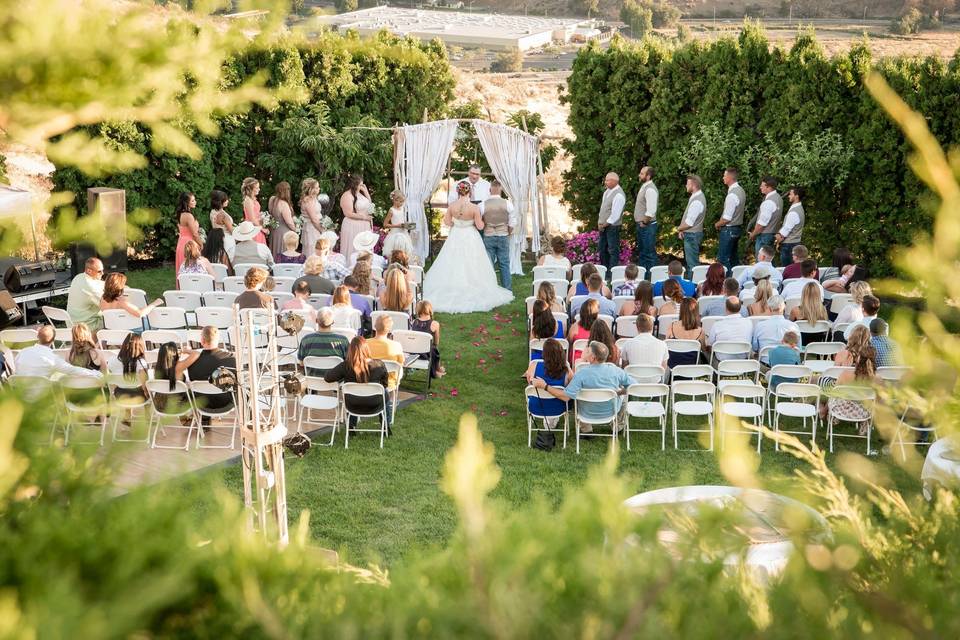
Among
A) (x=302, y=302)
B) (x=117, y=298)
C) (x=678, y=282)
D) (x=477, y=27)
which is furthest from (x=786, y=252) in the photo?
(x=477, y=27)

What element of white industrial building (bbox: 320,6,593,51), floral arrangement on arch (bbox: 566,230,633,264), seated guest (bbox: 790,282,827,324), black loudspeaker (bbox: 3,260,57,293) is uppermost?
white industrial building (bbox: 320,6,593,51)

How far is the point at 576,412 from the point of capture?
8.90m

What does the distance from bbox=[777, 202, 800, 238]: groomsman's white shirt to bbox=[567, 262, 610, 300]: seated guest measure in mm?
3598

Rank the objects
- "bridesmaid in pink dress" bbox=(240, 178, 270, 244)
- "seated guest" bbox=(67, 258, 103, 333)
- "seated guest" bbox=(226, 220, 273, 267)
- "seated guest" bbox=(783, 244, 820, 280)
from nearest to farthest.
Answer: "seated guest" bbox=(67, 258, 103, 333) < "seated guest" bbox=(783, 244, 820, 280) < "seated guest" bbox=(226, 220, 273, 267) < "bridesmaid in pink dress" bbox=(240, 178, 270, 244)

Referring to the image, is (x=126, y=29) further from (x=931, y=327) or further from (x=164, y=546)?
(x=931, y=327)

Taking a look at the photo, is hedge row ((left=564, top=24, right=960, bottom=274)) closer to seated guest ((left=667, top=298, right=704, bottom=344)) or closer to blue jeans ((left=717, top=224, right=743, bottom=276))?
blue jeans ((left=717, top=224, right=743, bottom=276))

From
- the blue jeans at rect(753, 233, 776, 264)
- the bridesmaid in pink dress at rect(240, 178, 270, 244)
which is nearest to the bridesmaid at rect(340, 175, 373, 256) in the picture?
the bridesmaid in pink dress at rect(240, 178, 270, 244)

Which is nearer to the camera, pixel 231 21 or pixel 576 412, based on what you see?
A: pixel 231 21

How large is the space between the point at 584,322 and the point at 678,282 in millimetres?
1630

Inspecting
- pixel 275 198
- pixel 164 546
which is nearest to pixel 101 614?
pixel 164 546

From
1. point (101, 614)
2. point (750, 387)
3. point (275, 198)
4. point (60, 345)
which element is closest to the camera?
point (101, 614)

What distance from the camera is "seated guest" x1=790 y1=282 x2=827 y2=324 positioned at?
1037 cm

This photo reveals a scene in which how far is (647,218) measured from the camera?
14.9 meters

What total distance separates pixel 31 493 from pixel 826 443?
318 inches
